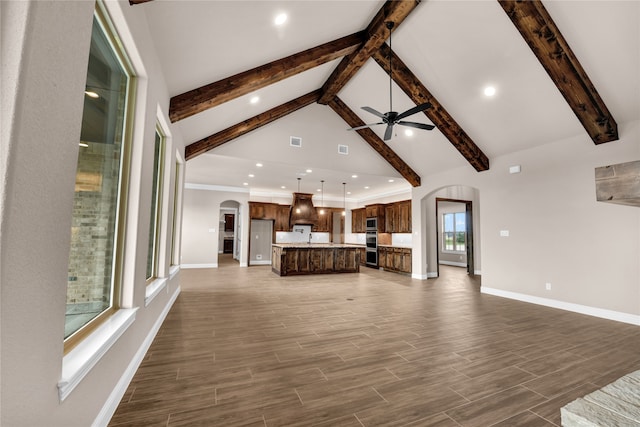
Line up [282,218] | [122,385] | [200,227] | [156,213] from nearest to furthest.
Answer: [122,385], [156,213], [200,227], [282,218]

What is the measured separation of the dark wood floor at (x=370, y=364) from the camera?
1864mm

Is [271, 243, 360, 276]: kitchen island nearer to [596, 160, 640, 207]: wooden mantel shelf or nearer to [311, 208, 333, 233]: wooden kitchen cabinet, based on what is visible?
[311, 208, 333, 233]: wooden kitchen cabinet

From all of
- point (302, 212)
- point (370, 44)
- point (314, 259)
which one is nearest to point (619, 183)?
point (370, 44)

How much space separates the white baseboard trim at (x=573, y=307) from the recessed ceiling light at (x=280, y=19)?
6.20 meters

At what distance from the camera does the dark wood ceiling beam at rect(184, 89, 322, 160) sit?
5.45 metres

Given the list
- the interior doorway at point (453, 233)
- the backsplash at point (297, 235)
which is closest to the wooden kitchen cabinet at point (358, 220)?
the backsplash at point (297, 235)

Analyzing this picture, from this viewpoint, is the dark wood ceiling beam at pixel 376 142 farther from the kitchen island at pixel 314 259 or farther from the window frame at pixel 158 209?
the window frame at pixel 158 209

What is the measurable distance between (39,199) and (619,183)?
190cm

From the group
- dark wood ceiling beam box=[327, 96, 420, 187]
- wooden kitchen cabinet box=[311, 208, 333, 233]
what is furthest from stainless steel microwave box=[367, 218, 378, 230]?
dark wood ceiling beam box=[327, 96, 420, 187]

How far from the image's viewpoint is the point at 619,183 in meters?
0.75

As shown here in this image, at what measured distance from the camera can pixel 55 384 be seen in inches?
45.0

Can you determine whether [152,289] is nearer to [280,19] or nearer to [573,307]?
[280,19]

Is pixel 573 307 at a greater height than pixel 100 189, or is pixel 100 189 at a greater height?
pixel 100 189

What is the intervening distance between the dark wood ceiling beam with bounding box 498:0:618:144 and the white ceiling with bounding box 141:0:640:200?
0.10 metres
